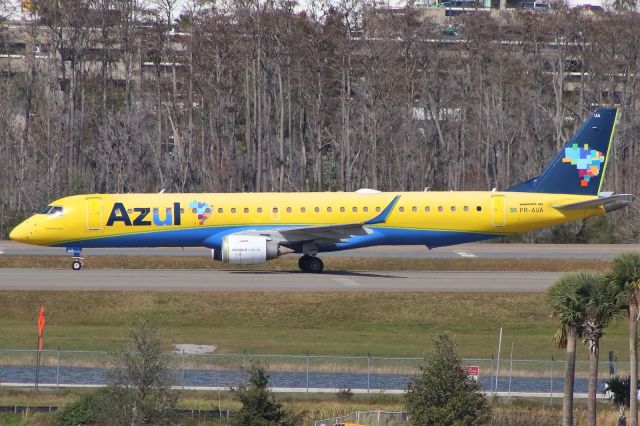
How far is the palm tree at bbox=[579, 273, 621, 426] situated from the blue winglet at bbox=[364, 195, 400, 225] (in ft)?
71.3

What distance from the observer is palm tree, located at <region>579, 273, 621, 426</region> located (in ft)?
92.3

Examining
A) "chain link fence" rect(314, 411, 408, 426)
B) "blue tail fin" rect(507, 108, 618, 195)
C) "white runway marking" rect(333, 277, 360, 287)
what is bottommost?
"chain link fence" rect(314, 411, 408, 426)

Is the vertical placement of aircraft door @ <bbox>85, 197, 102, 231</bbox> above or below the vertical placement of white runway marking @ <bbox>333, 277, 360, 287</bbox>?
above

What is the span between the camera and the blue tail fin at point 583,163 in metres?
52.3

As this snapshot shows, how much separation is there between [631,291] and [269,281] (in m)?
22.6

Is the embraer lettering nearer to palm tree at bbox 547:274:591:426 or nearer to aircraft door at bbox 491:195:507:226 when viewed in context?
aircraft door at bbox 491:195:507:226

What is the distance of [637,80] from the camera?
3701 inches

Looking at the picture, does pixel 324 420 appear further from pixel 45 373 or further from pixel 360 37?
pixel 360 37

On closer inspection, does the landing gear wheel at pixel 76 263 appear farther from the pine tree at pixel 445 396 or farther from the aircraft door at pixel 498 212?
the pine tree at pixel 445 396

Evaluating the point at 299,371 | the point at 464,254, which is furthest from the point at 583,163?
the point at 299,371

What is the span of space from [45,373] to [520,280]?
21.9 meters

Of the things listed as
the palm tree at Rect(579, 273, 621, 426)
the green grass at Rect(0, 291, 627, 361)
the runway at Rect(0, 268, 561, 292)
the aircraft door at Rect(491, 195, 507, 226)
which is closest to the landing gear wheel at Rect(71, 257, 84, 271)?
the runway at Rect(0, 268, 561, 292)

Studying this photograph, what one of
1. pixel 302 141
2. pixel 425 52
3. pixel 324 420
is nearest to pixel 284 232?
pixel 324 420

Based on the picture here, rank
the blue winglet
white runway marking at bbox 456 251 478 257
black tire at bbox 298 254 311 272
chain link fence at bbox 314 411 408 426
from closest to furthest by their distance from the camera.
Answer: chain link fence at bbox 314 411 408 426 < the blue winglet < black tire at bbox 298 254 311 272 < white runway marking at bbox 456 251 478 257
